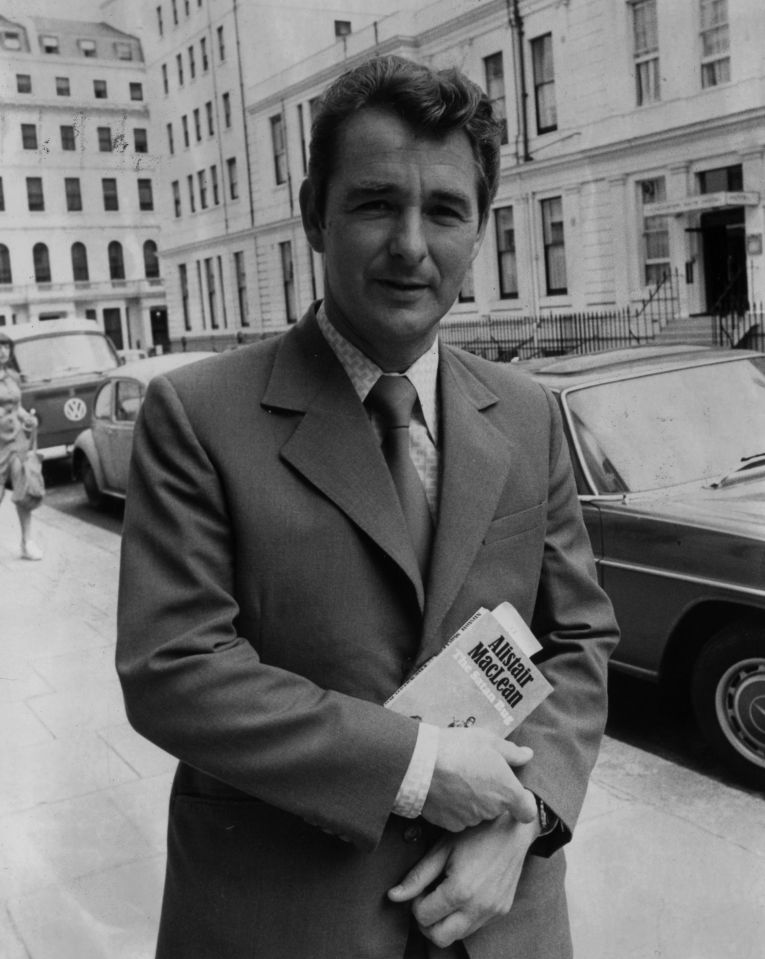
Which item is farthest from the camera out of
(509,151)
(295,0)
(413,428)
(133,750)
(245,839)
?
(509,151)

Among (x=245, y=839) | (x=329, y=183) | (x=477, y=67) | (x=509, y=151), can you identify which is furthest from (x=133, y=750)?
(x=509, y=151)

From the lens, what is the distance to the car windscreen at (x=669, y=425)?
4809 millimetres

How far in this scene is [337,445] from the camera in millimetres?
1526

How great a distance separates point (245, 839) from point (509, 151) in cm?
1494

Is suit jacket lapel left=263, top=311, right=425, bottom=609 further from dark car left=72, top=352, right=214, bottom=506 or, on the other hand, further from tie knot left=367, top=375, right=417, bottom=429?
dark car left=72, top=352, right=214, bottom=506

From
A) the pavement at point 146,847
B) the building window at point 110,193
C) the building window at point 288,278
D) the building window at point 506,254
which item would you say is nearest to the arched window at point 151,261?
the building window at point 110,193

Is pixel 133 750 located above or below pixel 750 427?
below

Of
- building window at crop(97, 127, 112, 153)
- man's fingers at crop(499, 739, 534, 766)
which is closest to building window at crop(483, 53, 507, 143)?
building window at crop(97, 127, 112, 153)

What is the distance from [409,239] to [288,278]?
27.6 feet

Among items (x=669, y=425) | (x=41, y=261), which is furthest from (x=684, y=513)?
(x=41, y=261)

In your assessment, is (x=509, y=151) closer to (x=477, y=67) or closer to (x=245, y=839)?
(x=477, y=67)

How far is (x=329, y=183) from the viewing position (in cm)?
157

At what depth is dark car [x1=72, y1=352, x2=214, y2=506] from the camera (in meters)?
11.1

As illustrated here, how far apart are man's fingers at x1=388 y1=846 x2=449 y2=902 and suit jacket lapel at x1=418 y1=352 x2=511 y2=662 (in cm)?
27
